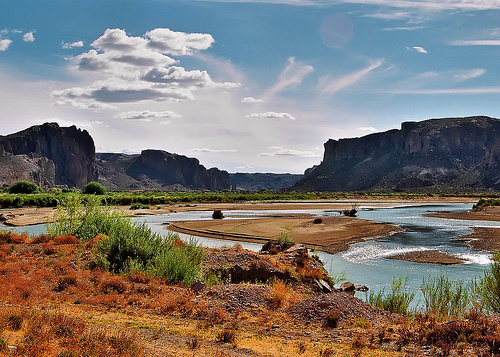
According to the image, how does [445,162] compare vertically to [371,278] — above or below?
above

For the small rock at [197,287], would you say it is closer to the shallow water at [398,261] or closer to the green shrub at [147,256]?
the green shrub at [147,256]

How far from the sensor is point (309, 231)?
34375 millimetres

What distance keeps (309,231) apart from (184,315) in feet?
81.8

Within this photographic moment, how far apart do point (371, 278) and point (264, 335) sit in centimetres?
1104

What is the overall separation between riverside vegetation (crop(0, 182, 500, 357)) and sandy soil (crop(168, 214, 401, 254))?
13323 millimetres

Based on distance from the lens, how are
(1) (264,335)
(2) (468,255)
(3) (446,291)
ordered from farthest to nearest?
(2) (468,255), (3) (446,291), (1) (264,335)

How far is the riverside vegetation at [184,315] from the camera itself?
753 cm

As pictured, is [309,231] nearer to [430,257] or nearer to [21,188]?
[430,257]

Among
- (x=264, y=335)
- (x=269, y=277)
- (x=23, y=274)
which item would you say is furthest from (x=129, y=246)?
(x=264, y=335)

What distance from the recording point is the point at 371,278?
18.7 metres

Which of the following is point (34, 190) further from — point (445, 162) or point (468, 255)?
point (445, 162)

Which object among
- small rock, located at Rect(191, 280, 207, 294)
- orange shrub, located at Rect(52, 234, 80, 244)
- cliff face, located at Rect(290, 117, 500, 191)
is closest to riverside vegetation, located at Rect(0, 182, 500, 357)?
small rock, located at Rect(191, 280, 207, 294)

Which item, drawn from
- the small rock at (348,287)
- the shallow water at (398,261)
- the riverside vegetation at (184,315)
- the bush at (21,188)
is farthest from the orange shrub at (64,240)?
the bush at (21,188)

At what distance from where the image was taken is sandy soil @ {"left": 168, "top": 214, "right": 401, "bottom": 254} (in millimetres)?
29422
